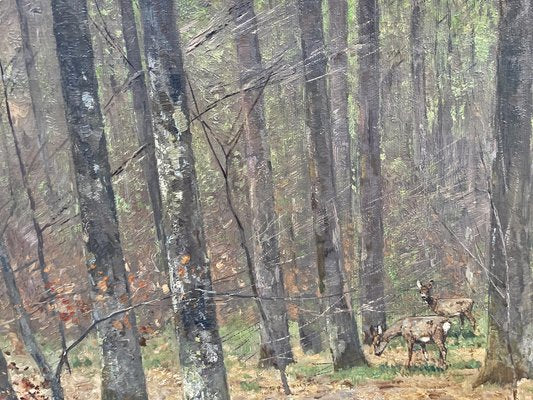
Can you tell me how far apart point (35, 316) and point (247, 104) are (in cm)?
735

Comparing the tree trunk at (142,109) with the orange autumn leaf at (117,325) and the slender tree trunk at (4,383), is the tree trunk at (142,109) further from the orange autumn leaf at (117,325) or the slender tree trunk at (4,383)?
the slender tree trunk at (4,383)

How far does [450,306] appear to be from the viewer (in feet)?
40.1

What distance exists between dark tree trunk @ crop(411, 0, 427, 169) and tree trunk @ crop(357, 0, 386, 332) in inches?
189

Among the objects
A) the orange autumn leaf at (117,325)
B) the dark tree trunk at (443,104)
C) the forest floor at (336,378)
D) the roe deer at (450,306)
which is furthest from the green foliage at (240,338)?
the dark tree trunk at (443,104)

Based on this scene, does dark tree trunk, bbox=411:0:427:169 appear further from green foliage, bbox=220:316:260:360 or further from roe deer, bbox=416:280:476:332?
green foliage, bbox=220:316:260:360

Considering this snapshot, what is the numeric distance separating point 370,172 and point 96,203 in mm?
6142

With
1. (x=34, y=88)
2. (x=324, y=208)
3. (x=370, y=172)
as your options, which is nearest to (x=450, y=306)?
(x=370, y=172)

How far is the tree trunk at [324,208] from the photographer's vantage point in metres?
10.6

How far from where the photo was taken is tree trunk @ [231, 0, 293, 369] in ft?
36.8

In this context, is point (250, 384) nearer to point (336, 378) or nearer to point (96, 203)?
point (336, 378)

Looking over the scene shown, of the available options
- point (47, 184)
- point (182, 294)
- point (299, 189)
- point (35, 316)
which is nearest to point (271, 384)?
point (182, 294)

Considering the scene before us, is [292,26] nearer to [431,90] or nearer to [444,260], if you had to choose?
[444,260]

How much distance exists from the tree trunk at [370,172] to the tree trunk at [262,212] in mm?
2009

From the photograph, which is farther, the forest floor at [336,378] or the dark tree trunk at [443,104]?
the dark tree trunk at [443,104]
